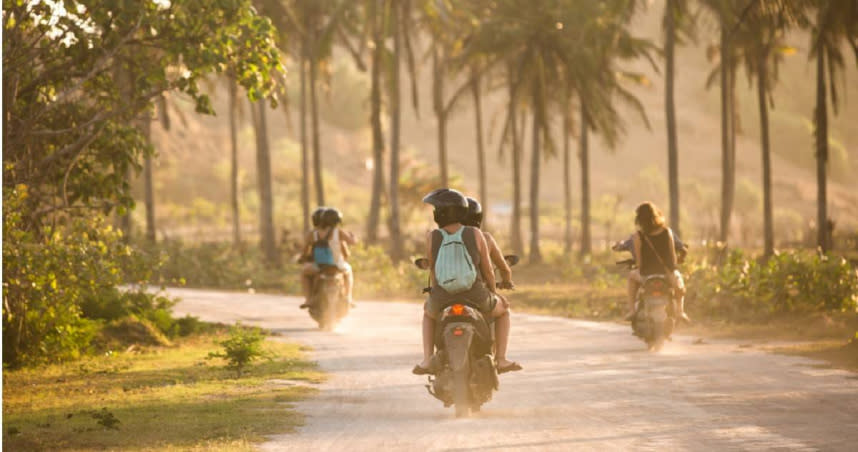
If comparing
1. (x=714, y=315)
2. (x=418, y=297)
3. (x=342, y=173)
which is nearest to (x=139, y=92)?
(x=714, y=315)

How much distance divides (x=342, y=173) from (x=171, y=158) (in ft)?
85.3

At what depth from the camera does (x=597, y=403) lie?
35.4 ft

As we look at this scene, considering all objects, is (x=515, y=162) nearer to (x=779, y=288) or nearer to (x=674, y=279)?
(x=779, y=288)

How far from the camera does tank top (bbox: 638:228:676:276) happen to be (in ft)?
50.5

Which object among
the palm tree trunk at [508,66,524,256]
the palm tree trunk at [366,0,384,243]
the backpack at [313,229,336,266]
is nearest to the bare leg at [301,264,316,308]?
the backpack at [313,229,336,266]

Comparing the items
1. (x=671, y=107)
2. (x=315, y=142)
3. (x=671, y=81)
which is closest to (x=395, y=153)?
(x=315, y=142)

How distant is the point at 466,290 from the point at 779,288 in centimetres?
1114

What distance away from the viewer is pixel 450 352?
10102 millimetres

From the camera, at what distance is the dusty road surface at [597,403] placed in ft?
29.0

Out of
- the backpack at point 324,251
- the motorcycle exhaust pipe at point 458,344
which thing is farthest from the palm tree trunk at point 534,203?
the motorcycle exhaust pipe at point 458,344

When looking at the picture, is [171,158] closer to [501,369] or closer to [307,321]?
[307,321]

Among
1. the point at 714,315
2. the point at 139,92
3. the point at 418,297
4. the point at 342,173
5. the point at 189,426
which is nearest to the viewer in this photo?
the point at 189,426

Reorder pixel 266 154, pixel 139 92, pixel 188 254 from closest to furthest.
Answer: pixel 139 92, pixel 188 254, pixel 266 154

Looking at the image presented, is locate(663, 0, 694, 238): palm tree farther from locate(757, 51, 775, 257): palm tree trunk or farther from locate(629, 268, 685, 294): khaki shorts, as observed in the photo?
locate(629, 268, 685, 294): khaki shorts
